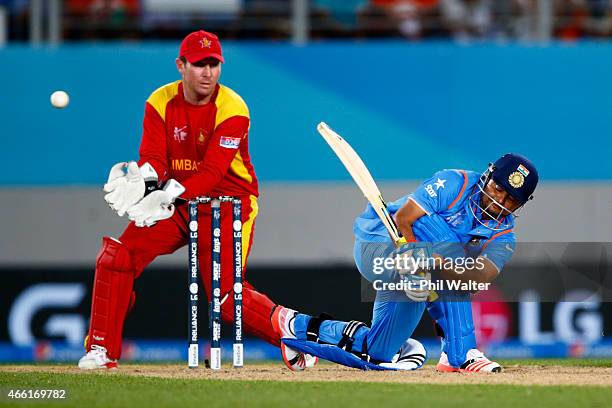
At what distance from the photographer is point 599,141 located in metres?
12.3

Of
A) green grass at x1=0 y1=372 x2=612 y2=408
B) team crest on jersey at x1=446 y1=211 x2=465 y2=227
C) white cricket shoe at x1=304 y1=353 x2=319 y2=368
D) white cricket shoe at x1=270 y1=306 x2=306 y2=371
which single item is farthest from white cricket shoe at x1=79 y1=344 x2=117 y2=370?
team crest on jersey at x1=446 y1=211 x2=465 y2=227

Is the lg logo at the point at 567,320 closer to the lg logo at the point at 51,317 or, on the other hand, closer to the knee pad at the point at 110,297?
the lg logo at the point at 51,317

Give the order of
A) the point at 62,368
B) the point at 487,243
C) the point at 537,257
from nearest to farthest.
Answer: the point at 487,243
the point at 62,368
the point at 537,257

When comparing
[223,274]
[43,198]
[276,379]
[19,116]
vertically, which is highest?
[19,116]

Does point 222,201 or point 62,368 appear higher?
point 222,201

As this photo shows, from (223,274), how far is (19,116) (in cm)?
504

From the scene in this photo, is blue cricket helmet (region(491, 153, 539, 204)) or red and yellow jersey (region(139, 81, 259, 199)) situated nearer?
blue cricket helmet (region(491, 153, 539, 204))

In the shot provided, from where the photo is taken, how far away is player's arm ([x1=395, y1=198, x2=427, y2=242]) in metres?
7.57

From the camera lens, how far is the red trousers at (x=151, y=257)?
7883 millimetres

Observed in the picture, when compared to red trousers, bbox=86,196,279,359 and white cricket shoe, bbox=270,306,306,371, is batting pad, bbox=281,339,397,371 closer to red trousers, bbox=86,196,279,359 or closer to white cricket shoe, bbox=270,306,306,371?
white cricket shoe, bbox=270,306,306,371

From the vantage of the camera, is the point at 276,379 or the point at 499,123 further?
the point at 499,123

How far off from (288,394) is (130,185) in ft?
6.08

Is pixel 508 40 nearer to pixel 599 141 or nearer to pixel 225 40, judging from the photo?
pixel 599 141

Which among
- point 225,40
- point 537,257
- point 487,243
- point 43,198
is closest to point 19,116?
point 43,198
